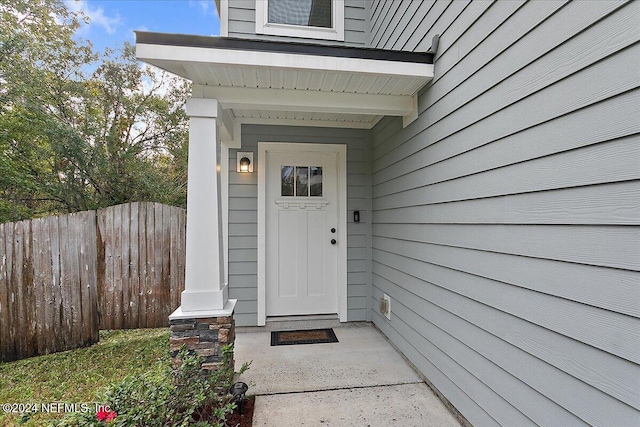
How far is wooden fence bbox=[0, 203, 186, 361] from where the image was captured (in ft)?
9.52

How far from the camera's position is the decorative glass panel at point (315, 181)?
3.85 metres

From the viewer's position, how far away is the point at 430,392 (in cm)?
227

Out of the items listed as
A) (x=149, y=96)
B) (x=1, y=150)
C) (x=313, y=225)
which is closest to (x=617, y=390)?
(x=313, y=225)

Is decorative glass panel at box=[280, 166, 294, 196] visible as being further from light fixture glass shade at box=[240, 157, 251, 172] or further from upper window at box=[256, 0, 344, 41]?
upper window at box=[256, 0, 344, 41]

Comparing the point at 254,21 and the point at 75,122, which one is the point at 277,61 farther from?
the point at 75,122

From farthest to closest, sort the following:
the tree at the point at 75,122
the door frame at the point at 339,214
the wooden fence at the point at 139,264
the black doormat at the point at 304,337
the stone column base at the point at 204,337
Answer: the tree at the point at 75,122
the door frame at the point at 339,214
the wooden fence at the point at 139,264
the black doormat at the point at 304,337
the stone column base at the point at 204,337

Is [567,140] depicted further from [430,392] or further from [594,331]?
[430,392]

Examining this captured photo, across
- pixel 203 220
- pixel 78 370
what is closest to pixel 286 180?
pixel 203 220

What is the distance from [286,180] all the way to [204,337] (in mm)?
2109

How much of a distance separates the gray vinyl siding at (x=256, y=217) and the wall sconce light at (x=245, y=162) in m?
0.06

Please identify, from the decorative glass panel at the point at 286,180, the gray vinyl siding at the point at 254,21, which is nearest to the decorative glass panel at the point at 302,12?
Result: the gray vinyl siding at the point at 254,21

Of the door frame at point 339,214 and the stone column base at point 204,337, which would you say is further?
the door frame at point 339,214

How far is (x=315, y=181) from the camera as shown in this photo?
386 centimetres

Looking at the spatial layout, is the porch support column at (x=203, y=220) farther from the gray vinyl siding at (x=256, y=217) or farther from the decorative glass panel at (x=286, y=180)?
the decorative glass panel at (x=286, y=180)
